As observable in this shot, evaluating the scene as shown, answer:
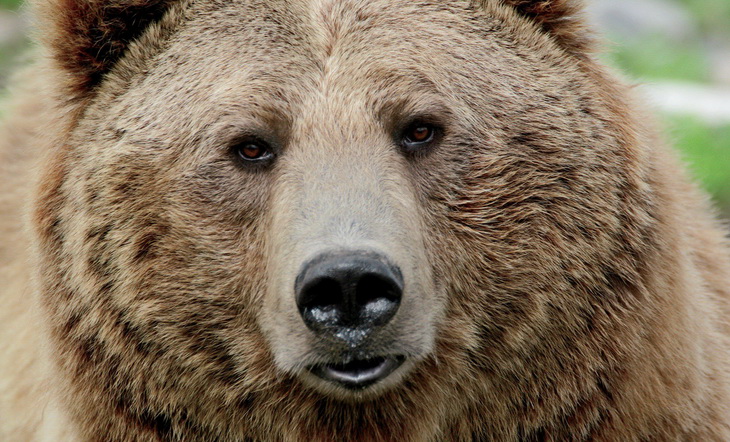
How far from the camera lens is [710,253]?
5266 mm

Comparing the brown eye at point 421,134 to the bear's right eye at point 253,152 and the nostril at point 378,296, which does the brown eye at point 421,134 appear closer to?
the bear's right eye at point 253,152

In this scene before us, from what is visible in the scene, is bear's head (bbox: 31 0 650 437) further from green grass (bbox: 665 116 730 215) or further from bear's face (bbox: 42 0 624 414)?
green grass (bbox: 665 116 730 215)

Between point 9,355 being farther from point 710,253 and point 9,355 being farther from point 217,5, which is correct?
point 710,253

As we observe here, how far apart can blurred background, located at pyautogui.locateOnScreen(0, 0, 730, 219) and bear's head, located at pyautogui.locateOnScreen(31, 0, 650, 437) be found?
327 cm

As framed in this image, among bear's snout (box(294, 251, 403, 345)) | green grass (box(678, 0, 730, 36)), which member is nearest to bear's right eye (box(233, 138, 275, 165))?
bear's snout (box(294, 251, 403, 345))

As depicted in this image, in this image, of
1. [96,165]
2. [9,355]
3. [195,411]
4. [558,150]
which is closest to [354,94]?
[558,150]

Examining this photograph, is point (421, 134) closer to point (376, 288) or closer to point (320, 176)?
point (320, 176)

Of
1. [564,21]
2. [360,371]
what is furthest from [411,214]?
[564,21]

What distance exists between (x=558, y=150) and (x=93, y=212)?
2087mm

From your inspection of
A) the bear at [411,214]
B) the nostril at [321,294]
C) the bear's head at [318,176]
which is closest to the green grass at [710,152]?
the bear at [411,214]

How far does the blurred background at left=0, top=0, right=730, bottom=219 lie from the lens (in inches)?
408

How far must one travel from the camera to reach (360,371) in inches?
157

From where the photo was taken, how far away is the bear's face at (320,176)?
14.0 feet

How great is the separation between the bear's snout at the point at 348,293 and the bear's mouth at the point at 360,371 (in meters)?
0.17
